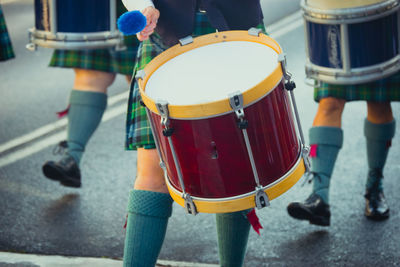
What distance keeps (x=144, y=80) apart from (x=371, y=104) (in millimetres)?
1748

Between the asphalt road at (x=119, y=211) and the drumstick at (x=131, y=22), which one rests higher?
the drumstick at (x=131, y=22)

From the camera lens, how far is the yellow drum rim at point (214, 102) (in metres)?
2.27

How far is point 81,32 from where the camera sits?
12.9 feet

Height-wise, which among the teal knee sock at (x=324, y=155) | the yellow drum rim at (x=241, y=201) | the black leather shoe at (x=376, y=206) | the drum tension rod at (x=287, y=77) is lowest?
the black leather shoe at (x=376, y=206)

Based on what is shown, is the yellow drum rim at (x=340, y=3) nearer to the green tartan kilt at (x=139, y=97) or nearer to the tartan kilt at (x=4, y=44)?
the green tartan kilt at (x=139, y=97)

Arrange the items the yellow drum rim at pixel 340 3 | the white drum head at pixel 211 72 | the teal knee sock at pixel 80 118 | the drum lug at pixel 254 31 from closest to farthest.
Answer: the white drum head at pixel 211 72 < the drum lug at pixel 254 31 < the yellow drum rim at pixel 340 3 < the teal knee sock at pixel 80 118

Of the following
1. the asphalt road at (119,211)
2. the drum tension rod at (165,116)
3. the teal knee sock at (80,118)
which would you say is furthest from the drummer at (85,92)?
the drum tension rod at (165,116)

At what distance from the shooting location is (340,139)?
379cm

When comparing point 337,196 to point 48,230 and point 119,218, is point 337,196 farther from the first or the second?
point 48,230

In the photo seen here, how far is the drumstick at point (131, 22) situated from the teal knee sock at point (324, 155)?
1663 millimetres

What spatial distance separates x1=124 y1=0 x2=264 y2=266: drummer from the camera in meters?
2.63

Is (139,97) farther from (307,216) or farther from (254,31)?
(307,216)

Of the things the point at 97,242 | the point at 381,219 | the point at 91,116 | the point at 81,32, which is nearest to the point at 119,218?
the point at 97,242

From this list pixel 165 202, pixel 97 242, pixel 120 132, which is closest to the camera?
pixel 165 202
